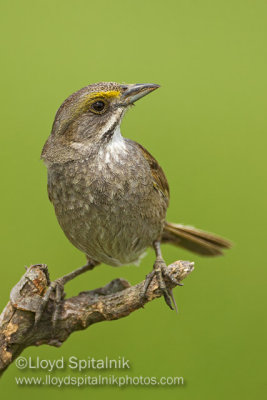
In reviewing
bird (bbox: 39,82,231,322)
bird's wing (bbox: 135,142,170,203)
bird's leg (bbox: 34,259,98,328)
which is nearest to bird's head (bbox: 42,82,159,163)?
bird (bbox: 39,82,231,322)

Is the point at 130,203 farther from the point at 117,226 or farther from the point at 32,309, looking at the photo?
the point at 32,309

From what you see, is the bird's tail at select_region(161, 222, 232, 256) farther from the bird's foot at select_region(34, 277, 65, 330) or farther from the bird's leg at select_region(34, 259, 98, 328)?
the bird's foot at select_region(34, 277, 65, 330)

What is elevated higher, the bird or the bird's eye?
the bird's eye

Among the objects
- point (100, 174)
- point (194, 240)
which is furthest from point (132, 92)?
point (194, 240)

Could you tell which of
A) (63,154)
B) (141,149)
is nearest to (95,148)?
(63,154)

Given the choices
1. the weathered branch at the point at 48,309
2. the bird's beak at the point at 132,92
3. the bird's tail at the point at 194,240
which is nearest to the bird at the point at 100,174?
the bird's beak at the point at 132,92

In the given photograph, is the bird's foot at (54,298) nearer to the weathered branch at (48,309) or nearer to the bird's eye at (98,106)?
the weathered branch at (48,309)

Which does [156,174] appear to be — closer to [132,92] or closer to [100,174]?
[100,174]
